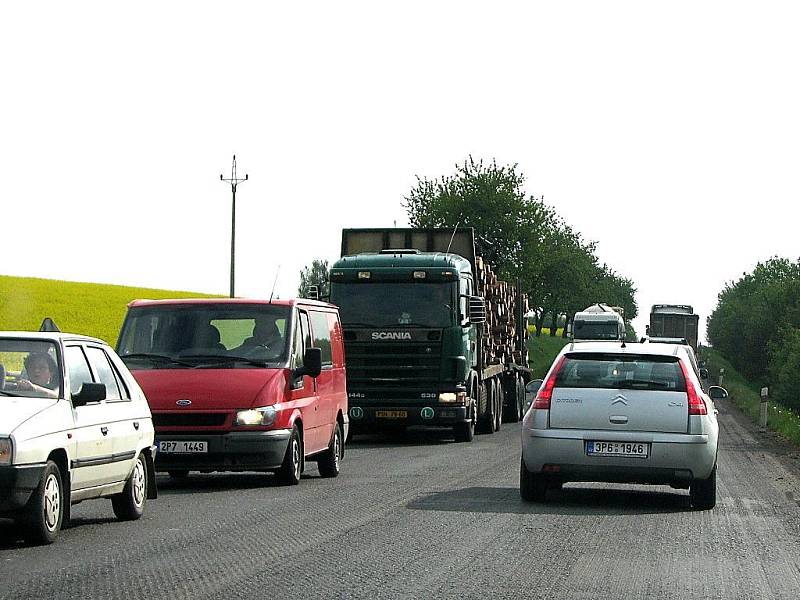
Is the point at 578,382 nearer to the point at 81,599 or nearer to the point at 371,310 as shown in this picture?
the point at 81,599

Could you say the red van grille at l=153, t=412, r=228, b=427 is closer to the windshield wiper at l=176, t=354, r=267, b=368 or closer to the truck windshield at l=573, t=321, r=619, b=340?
the windshield wiper at l=176, t=354, r=267, b=368

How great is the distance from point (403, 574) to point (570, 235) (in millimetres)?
91817

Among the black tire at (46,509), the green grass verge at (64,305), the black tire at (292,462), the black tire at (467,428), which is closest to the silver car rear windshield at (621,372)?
the black tire at (292,462)

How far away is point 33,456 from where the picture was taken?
9.92 meters

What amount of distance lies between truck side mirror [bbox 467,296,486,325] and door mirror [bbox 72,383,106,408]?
15227 millimetres

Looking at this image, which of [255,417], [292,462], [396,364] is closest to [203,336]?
[255,417]

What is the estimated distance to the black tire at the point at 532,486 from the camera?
1388cm

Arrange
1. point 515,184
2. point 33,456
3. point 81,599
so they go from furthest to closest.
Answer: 1. point 515,184
2. point 33,456
3. point 81,599

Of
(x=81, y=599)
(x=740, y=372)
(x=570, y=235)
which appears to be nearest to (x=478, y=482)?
(x=81, y=599)

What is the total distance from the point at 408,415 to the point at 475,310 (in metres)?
2.26

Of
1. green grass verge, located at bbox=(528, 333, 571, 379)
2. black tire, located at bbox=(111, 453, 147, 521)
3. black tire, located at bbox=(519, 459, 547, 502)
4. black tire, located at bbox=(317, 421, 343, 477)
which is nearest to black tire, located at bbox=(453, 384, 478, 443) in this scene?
black tire, located at bbox=(317, 421, 343, 477)

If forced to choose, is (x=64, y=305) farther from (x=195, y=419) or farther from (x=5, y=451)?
(x=5, y=451)

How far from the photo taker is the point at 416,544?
10.3 meters

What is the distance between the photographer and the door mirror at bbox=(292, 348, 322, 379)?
16031 millimetres
